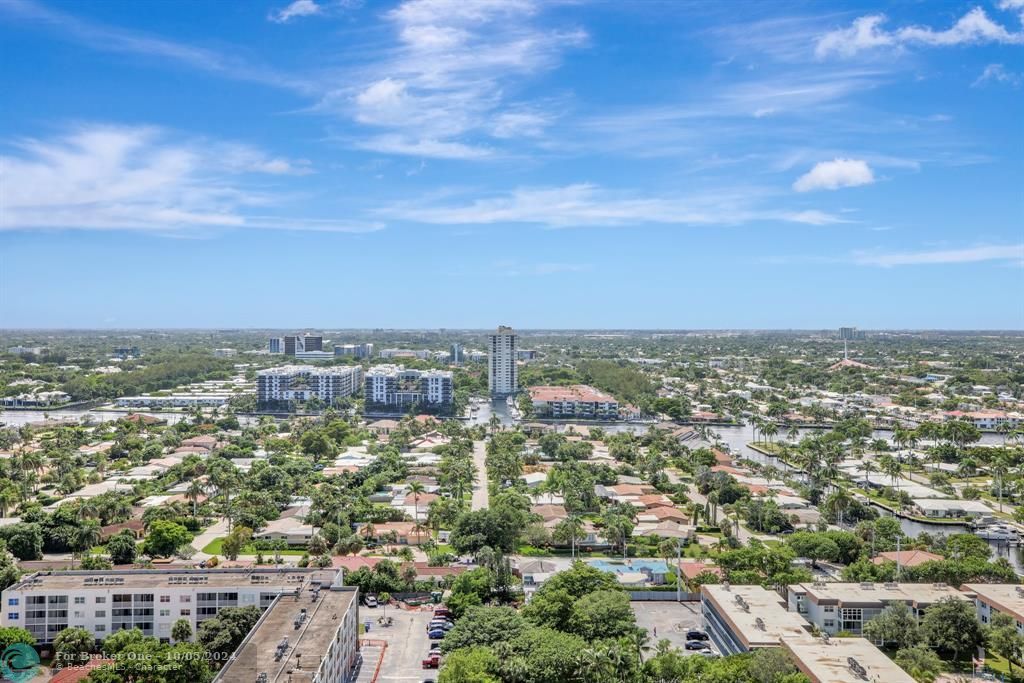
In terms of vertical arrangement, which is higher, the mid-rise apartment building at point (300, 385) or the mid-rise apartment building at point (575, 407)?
the mid-rise apartment building at point (300, 385)

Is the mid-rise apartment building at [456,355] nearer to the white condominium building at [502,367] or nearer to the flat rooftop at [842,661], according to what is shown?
the white condominium building at [502,367]

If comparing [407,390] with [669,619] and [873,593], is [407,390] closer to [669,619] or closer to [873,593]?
[669,619]

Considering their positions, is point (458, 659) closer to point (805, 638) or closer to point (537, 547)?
point (805, 638)

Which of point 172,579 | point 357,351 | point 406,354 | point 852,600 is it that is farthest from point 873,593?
point 357,351

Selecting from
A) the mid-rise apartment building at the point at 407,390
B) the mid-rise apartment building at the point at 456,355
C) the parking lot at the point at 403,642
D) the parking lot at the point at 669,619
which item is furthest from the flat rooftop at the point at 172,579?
the mid-rise apartment building at the point at 456,355

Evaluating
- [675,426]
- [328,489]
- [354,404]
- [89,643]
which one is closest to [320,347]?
[354,404]

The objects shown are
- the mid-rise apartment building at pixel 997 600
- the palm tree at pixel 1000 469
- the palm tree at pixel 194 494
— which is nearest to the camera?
the mid-rise apartment building at pixel 997 600
